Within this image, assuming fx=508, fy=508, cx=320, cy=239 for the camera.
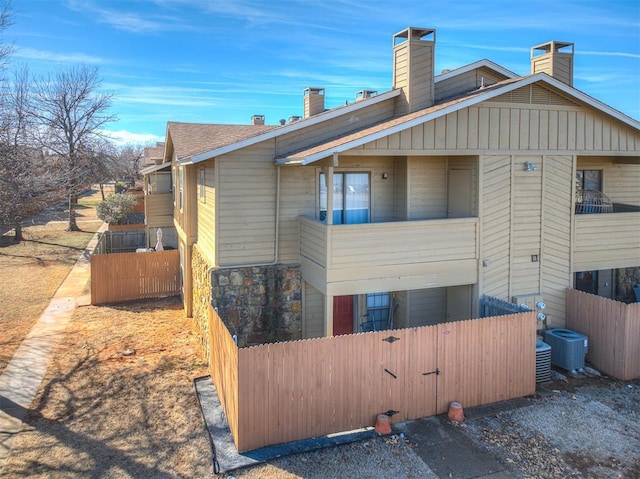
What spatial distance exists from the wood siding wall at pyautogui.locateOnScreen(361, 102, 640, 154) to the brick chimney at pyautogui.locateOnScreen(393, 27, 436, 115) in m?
1.64

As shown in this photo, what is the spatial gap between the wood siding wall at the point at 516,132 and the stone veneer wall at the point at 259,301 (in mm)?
3911

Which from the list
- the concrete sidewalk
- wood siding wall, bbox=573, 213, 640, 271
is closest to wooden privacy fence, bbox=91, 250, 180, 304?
the concrete sidewalk

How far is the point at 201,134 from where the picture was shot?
16.6 meters

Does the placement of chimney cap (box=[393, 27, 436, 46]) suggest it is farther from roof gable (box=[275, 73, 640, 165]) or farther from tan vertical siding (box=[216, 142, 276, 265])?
tan vertical siding (box=[216, 142, 276, 265])

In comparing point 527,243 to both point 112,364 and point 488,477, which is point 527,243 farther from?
point 112,364

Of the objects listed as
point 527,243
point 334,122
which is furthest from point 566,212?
point 334,122

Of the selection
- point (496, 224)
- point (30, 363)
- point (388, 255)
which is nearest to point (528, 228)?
point (496, 224)

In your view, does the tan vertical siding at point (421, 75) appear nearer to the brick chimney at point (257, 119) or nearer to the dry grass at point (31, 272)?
the dry grass at point (31, 272)

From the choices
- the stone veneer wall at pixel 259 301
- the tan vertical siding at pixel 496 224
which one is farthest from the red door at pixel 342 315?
the tan vertical siding at pixel 496 224

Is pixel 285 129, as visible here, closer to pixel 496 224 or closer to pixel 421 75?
pixel 421 75

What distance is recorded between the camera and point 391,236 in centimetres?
1130

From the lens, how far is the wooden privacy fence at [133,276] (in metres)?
18.0

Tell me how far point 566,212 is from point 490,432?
676 centimetres

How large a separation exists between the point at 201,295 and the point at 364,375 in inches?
248
